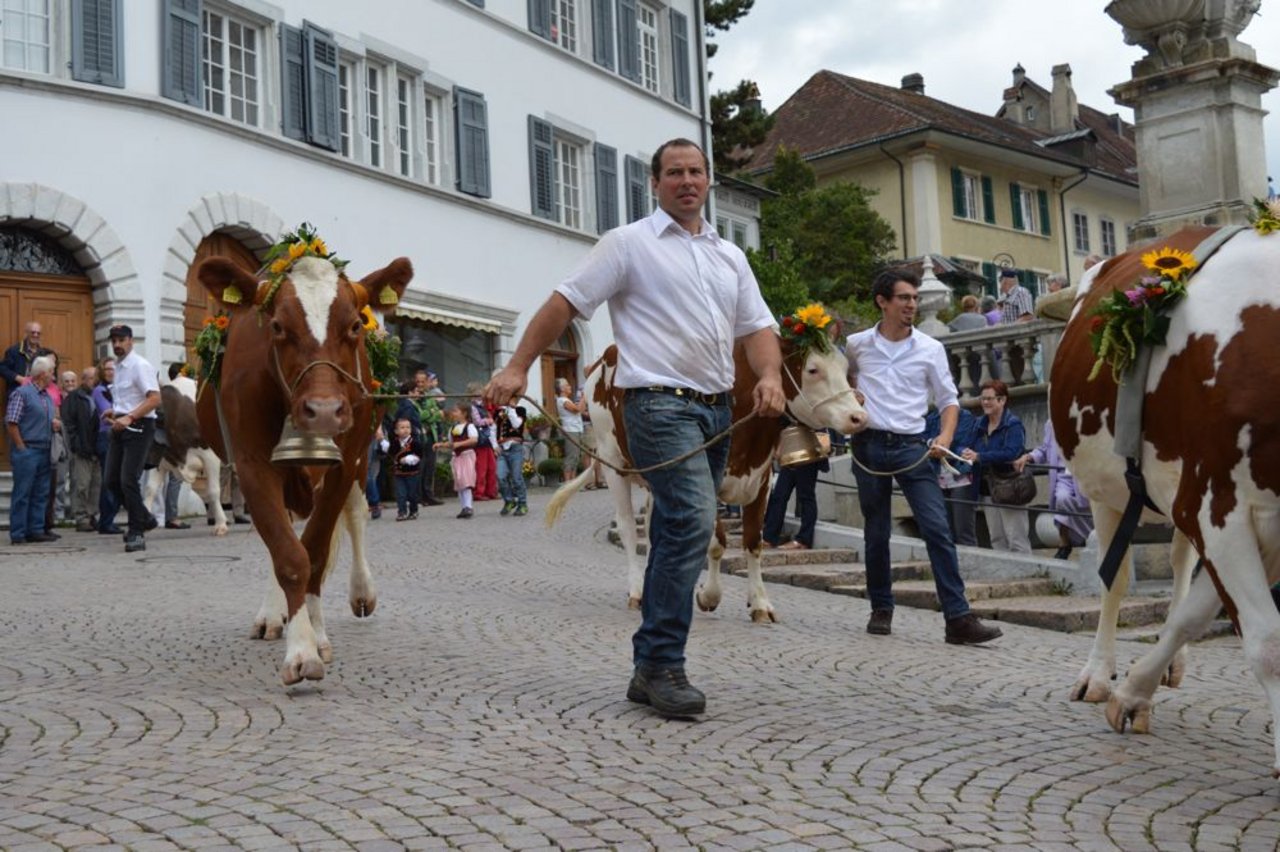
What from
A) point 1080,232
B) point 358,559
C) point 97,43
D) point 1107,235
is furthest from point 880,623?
point 1107,235

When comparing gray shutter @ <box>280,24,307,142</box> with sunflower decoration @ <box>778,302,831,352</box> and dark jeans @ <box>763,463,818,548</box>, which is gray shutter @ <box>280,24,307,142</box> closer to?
dark jeans @ <box>763,463,818,548</box>

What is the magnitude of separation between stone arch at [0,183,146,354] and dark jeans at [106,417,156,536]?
5657mm

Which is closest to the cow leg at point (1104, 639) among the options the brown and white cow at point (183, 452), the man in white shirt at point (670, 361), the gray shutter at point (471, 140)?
the man in white shirt at point (670, 361)

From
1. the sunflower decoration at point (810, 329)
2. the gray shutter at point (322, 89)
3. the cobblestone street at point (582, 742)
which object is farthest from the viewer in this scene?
the gray shutter at point (322, 89)

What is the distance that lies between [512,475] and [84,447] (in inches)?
208

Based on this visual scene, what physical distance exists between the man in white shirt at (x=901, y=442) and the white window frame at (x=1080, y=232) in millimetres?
46778

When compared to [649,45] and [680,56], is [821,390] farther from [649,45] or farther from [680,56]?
[680,56]

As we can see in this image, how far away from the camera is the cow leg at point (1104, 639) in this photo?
6500mm

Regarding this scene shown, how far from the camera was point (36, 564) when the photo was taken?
12.7 meters

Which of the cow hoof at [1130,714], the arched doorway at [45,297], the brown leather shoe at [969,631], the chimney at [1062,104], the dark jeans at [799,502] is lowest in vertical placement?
the cow hoof at [1130,714]

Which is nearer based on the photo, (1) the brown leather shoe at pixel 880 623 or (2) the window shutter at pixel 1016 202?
(1) the brown leather shoe at pixel 880 623

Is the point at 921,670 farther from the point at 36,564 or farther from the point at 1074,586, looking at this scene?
the point at 36,564

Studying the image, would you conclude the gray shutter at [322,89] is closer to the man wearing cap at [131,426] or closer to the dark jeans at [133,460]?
the man wearing cap at [131,426]

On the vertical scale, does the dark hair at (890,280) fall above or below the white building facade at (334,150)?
below
